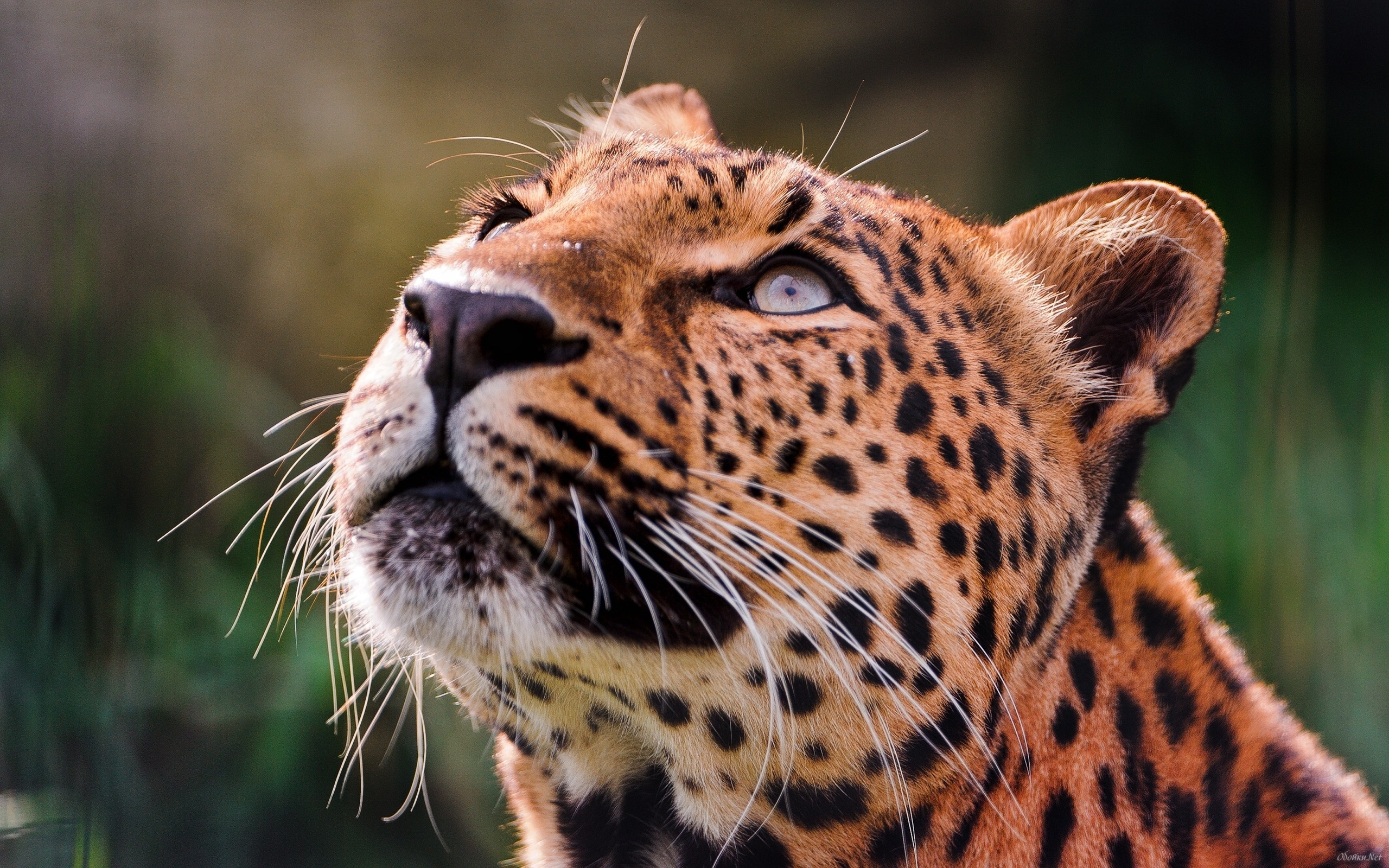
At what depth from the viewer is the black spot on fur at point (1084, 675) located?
1.32 metres

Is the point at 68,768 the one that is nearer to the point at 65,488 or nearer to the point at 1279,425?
the point at 65,488

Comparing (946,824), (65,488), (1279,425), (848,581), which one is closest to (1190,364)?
(848,581)

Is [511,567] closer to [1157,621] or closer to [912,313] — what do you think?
[912,313]

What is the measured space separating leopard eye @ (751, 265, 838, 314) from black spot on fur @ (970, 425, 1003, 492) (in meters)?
0.26

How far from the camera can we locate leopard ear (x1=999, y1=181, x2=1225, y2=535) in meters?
1.35

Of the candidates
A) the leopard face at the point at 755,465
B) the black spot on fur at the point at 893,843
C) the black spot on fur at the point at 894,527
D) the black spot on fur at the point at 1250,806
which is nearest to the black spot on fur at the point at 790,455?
the leopard face at the point at 755,465

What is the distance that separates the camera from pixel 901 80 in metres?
2.51

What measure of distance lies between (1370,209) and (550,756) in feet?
5.93

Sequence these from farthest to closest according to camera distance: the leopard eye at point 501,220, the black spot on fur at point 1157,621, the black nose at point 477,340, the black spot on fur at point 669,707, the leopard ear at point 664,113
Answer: the leopard ear at point 664,113, the leopard eye at point 501,220, the black spot on fur at point 1157,621, the black spot on fur at point 669,707, the black nose at point 477,340

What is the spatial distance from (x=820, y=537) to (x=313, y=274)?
194cm

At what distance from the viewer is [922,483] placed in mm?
1263

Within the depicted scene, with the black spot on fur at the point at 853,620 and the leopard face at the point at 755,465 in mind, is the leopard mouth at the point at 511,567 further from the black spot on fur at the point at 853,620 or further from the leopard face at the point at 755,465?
the black spot on fur at the point at 853,620

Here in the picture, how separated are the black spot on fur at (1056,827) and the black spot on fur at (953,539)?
0.32 meters

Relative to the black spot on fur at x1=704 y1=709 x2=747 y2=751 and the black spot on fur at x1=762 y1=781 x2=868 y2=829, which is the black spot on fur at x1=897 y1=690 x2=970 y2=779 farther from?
the black spot on fur at x1=704 y1=709 x2=747 y2=751
